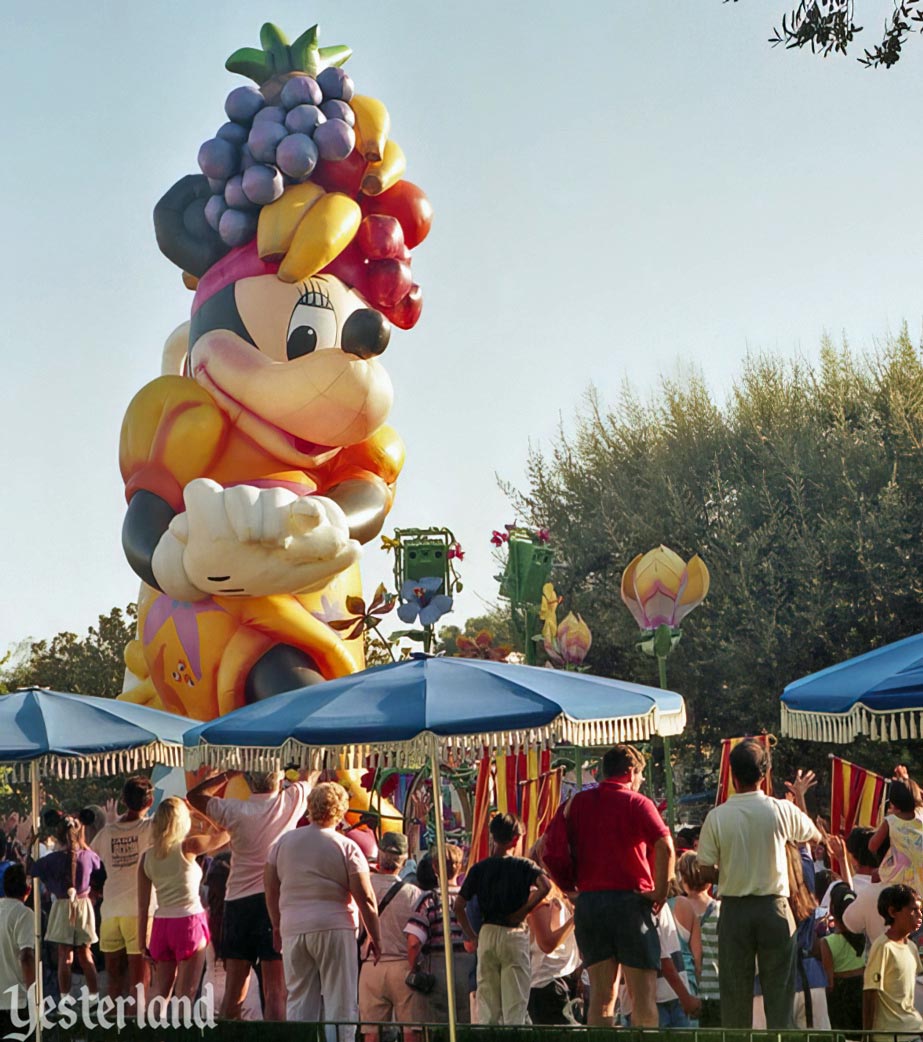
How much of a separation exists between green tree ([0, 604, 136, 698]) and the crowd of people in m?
20.1

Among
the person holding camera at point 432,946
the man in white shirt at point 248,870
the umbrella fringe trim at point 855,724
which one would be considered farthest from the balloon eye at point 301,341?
the umbrella fringe trim at point 855,724

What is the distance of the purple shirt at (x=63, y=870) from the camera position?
9.49m

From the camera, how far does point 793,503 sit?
24469 millimetres

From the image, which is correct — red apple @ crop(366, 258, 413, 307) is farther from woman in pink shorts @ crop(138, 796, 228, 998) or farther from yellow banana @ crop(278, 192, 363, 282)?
woman in pink shorts @ crop(138, 796, 228, 998)

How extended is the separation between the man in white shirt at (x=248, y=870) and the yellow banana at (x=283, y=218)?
8.28 meters

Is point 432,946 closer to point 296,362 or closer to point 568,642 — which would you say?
point 296,362

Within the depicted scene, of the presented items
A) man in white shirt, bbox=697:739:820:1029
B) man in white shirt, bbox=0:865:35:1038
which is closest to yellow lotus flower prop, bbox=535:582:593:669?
man in white shirt, bbox=0:865:35:1038

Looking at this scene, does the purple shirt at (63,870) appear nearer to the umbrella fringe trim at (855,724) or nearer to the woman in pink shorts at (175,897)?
the woman in pink shorts at (175,897)

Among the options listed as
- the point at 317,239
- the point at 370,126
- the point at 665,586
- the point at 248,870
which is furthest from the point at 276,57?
the point at 248,870

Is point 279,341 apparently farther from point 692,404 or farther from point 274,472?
point 692,404

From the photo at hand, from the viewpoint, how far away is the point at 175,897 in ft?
26.9

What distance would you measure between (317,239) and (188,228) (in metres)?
2.06

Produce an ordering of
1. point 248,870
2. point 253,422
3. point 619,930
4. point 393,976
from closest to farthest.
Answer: point 619,930
point 393,976
point 248,870
point 253,422

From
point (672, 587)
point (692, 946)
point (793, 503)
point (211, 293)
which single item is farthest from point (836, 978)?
point (793, 503)
